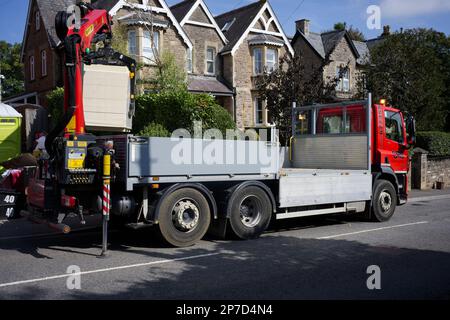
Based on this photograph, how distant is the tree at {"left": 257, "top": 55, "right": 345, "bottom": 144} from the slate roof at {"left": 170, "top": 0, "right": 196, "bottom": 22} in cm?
1206

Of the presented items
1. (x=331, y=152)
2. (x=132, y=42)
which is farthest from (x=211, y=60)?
(x=331, y=152)

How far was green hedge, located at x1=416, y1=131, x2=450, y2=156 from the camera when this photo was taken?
2306 cm

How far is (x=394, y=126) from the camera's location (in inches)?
453

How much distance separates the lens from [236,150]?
8.32m

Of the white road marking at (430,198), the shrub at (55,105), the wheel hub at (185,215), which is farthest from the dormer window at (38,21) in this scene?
the wheel hub at (185,215)

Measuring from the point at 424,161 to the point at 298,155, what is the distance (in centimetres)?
1127

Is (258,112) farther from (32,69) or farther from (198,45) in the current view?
(32,69)

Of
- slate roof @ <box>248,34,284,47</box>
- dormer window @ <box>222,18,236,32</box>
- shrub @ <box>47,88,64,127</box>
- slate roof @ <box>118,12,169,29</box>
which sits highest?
dormer window @ <box>222,18,236,32</box>

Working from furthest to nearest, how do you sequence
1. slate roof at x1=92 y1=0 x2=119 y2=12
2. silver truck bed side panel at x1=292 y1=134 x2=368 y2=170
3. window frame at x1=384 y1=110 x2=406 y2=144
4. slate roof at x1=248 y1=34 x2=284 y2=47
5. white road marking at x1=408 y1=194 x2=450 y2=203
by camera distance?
slate roof at x1=248 y1=34 x2=284 y2=47, slate roof at x1=92 y1=0 x2=119 y2=12, white road marking at x1=408 y1=194 x2=450 y2=203, window frame at x1=384 y1=110 x2=406 y2=144, silver truck bed side panel at x1=292 y1=134 x2=368 y2=170

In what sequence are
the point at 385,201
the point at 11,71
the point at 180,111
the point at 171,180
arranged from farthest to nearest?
the point at 11,71, the point at 180,111, the point at 385,201, the point at 171,180

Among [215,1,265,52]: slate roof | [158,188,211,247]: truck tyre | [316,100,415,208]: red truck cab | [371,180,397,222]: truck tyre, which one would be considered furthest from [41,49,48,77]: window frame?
[158,188,211,247]: truck tyre

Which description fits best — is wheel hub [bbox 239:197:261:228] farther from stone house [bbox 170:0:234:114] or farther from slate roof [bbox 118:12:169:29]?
stone house [bbox 170:0:234:114]

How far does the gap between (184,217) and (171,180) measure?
27.4 inches

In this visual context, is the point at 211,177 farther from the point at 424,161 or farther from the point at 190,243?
the point at 424,161
